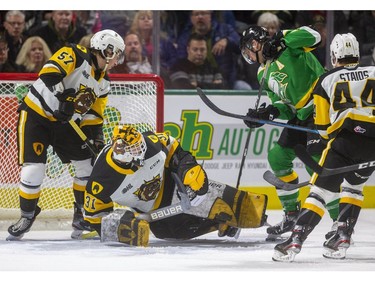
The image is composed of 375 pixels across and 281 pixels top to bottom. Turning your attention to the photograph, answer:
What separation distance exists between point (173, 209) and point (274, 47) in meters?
1.04

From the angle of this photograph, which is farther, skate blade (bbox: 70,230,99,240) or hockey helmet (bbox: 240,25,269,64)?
skate blade (bbox: 70,230,99,240)

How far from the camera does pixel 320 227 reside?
670 centimetres

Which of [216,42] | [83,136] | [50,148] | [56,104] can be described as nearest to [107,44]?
[56,104]

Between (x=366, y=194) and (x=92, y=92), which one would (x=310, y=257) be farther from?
(x=366, y=194)

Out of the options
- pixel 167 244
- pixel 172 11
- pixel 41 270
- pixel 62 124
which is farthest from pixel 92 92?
pixel 172 11

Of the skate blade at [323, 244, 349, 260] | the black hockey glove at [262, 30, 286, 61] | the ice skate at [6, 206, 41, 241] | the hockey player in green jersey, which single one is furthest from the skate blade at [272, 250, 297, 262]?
the ice skate at [6, 206, 41, 241]

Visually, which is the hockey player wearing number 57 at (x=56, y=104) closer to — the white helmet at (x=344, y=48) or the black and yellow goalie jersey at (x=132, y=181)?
the black and yellow goalie jersey at (x=132, y=181)

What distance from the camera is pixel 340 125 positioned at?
5.16 meters

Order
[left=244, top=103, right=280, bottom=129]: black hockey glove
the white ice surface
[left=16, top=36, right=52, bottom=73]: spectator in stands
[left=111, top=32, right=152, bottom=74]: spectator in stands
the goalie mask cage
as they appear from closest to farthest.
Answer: the white ice surface
[left=244, top=103, right=280, bottom=129]: black hockey glove
the goalie mask cage
[left=16, top=36, right=52, bottom=73]: spectator in stands
[left=111, top=32, right=152, bottom=74]: spectator in stands

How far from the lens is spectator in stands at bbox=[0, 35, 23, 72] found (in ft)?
24.5

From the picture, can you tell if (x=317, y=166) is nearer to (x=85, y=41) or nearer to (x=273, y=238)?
(x=273, y=238)

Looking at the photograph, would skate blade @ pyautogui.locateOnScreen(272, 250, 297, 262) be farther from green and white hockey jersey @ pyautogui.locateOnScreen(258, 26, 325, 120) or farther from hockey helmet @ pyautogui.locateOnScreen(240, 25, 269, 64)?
hockey helmet @ pyautogui.locateOnScreen(240, 25, 269, 64)

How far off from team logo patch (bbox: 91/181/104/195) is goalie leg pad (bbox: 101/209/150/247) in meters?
0.13

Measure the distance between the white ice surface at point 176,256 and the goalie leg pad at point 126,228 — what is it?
0.16ft
